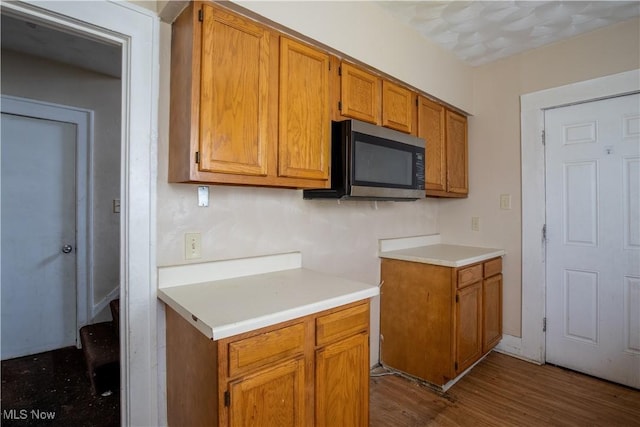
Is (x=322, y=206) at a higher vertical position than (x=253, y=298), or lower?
higher

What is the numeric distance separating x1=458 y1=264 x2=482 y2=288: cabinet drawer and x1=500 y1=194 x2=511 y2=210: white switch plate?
64 centimetres

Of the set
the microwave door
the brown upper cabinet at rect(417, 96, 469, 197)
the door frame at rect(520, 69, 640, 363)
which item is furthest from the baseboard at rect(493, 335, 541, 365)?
the microwave door

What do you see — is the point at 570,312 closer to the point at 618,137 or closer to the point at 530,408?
the point at 530,408

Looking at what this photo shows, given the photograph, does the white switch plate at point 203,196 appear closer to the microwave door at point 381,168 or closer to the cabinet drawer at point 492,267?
the microwave door at point 381,168

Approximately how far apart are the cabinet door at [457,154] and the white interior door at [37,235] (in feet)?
9.98

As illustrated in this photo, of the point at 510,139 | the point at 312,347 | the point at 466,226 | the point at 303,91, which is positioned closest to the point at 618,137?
the point at 510,139

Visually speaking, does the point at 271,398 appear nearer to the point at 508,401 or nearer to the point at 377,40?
the point at 508,401

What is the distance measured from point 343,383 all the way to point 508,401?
1.28m

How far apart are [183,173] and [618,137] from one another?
2.67 meters

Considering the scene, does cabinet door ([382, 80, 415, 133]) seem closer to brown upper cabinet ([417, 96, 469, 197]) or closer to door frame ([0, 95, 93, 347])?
brown upper cabinet ([417, 96, 469, 197])

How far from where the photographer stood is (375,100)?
1.95 m

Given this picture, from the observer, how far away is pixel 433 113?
244cm

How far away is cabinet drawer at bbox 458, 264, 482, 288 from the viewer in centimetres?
211

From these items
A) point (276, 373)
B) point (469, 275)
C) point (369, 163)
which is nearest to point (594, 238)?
point (469, 275)
